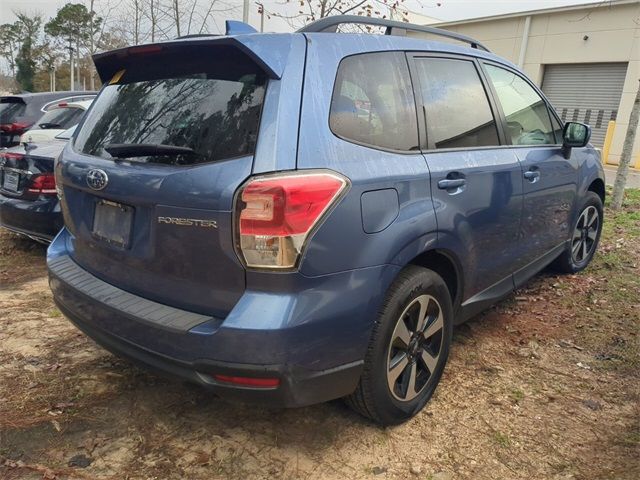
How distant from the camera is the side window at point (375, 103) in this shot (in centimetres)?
218

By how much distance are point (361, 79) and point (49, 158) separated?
135 inches

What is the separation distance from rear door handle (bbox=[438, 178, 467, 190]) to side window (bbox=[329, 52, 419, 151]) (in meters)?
0.22

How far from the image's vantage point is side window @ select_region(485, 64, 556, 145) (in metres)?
3.34

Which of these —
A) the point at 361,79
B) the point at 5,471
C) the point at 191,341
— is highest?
the point at 361,79

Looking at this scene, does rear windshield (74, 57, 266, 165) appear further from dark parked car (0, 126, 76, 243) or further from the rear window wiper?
dark parked car (0, 126, 76, 243)

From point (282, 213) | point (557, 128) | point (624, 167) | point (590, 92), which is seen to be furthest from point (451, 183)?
point (590, 92)

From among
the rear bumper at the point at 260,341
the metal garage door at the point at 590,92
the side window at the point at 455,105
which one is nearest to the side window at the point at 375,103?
the side window at the point at 455,105

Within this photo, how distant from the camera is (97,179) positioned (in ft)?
7.63

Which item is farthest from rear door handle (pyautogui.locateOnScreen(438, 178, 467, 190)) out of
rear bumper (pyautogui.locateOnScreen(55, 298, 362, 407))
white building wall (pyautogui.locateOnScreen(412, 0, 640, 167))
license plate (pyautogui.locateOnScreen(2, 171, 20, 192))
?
white building wall (pyautogui.locateOnScreen(412, 0, 640, 167))

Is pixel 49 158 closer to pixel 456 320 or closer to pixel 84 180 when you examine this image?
pixel 84 180

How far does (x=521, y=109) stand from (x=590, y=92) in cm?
1683

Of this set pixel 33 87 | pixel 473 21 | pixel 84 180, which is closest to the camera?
pixel 84 180

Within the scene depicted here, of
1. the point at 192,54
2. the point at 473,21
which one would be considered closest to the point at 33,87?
the point at 473,21

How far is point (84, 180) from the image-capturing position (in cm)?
244
